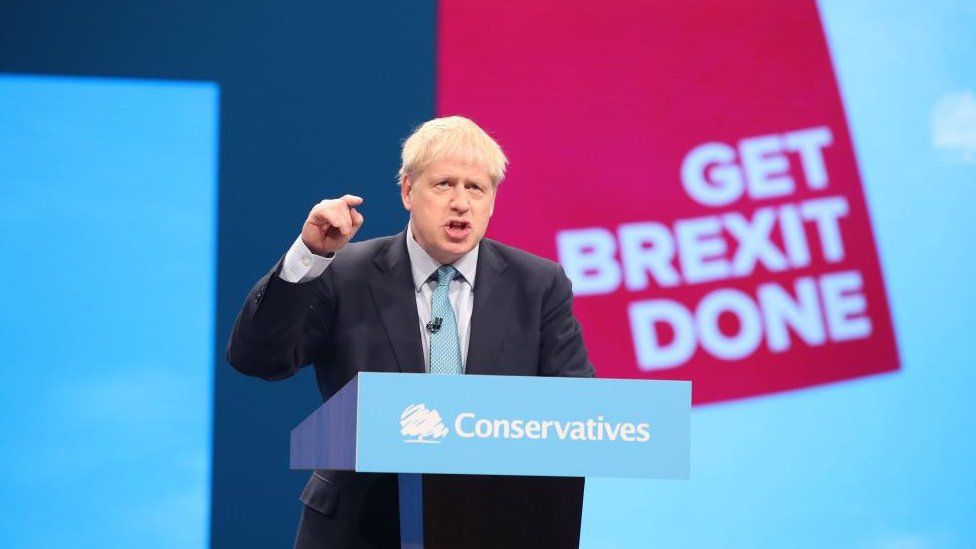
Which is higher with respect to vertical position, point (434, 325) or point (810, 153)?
point (810, 153)

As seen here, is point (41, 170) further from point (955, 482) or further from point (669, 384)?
point (955, 482)

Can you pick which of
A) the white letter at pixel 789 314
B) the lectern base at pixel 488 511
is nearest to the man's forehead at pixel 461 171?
the lectern base at pixel 488 511

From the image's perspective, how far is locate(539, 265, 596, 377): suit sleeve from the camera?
214 centimetres

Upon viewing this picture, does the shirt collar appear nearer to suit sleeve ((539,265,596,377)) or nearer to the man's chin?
the man's chin

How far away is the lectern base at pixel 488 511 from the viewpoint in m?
1.45

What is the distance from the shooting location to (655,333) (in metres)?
3.92

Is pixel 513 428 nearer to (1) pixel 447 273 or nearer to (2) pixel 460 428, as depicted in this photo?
(2) pixel 460 428

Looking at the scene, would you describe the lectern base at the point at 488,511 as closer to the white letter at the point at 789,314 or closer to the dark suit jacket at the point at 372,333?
the dark suit jacket at the point at 372,333

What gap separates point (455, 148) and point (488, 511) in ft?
2.65

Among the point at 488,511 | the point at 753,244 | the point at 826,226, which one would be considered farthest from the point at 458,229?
the point at 826,226

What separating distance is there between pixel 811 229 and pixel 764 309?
1.05 ft

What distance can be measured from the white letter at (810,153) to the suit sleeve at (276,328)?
7.93 ft

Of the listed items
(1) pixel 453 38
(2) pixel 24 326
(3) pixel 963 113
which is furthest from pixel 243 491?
(3) pixel 963 113

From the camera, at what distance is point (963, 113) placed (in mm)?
4148
